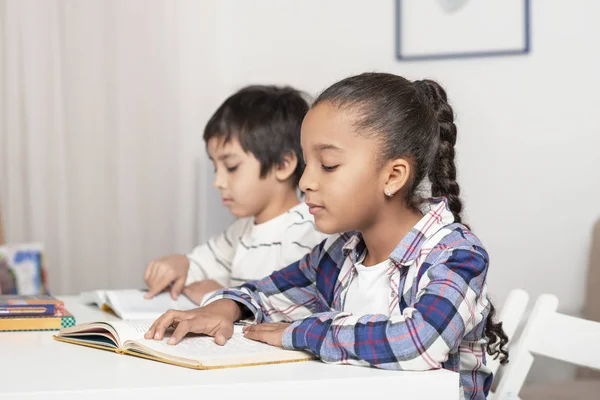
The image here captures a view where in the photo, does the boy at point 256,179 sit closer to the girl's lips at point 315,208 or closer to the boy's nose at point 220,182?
the boy's nose at point 220,182

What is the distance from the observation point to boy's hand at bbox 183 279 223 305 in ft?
5.46

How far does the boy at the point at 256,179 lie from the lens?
1.80 metres

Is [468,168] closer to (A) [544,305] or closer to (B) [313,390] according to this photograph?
(A) [544,305]

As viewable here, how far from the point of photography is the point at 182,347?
107 centimetres

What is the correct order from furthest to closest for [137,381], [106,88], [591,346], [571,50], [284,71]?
[284,71]
[106,88]
[571,50]
[591,346]
[137,381]

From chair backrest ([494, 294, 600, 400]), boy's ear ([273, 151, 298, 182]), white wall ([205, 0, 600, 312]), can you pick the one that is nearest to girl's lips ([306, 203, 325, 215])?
chair backrest ([494, 294, 600, 400])

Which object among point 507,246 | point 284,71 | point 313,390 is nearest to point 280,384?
point 313,390

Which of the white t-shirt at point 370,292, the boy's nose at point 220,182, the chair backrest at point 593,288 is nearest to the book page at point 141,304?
the boy's nose at point 220,182

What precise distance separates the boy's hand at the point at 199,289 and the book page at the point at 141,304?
12mm

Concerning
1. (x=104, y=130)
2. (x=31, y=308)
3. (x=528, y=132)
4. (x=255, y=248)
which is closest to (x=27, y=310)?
(x=31, y=308)

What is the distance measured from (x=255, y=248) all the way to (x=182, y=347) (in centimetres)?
76

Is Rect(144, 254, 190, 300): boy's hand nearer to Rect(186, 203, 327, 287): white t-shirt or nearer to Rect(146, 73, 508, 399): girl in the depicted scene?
Rect(186, 203, 327, 287): white t-shirt

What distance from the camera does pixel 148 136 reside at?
228 cm

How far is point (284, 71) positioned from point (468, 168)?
588mm
